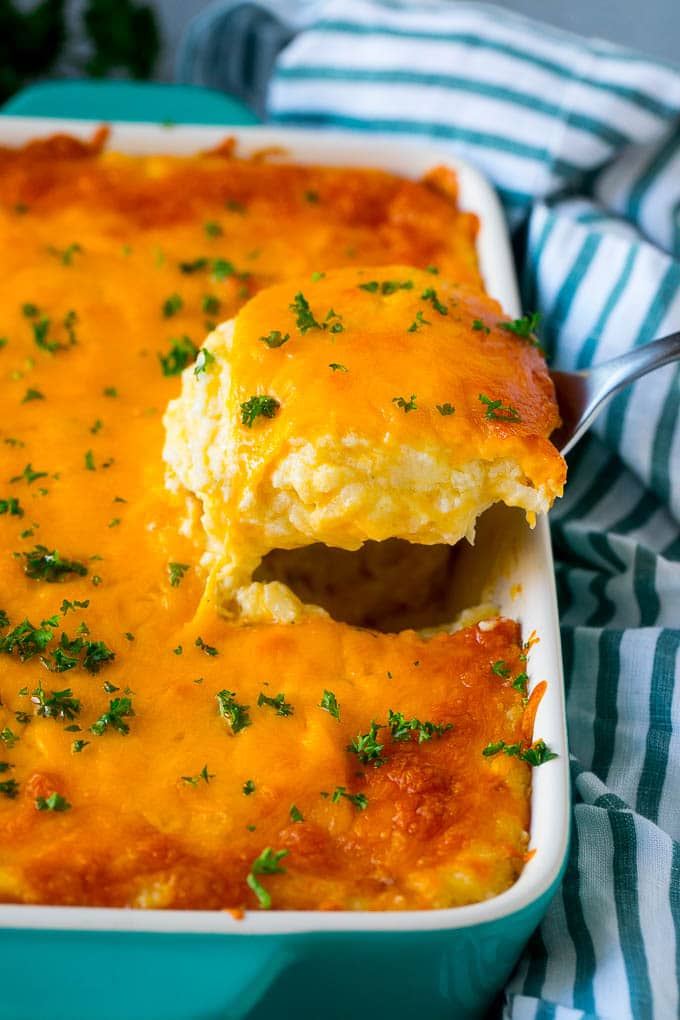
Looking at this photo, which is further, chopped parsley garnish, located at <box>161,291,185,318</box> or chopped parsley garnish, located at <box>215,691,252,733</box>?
chopped parsley garnish, located at <box>161,291,185,318</box>

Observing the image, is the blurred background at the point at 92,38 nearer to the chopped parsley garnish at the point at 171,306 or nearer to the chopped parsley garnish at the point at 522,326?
the chopped parsley garnish at the point at 171,306

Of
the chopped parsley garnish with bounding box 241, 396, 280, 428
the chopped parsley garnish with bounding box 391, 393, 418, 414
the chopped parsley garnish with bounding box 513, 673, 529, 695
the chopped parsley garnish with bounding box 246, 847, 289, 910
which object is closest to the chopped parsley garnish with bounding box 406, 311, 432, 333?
the chopped parsley garnish with bounding box 391, 393, 418, 414

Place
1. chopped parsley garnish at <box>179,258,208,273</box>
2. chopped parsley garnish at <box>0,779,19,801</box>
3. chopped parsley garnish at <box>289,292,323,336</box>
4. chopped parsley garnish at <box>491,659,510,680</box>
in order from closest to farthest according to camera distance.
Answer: chopped parsley garnish at <box>0,779,19,801</box>, chopped parsley garnish at <box>491,659,510,680</box>, chopped parsley garnish at <box>289,292,323,336</box>, chopped parsley garnish at <box>179,258,208,273</box>

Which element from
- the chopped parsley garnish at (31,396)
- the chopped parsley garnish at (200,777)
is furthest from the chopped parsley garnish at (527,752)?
the chopped parsley garnish at (31,396)

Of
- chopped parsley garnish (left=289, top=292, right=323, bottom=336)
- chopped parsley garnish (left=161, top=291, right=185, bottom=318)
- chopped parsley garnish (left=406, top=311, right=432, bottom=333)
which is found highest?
chopped parsley garnish (left=406, top=311, right=432, bottom=333)

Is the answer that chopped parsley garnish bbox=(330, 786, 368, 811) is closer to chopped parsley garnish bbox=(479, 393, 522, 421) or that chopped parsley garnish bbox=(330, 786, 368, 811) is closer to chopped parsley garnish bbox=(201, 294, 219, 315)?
chopped parsley garnish bbox=(479, 393, 522, 421)

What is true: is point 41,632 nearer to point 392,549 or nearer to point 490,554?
point 392,549

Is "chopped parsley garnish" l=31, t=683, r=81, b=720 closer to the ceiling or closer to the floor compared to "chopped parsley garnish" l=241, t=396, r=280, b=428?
closer to the floor

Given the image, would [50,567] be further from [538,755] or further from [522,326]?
[522,326]
